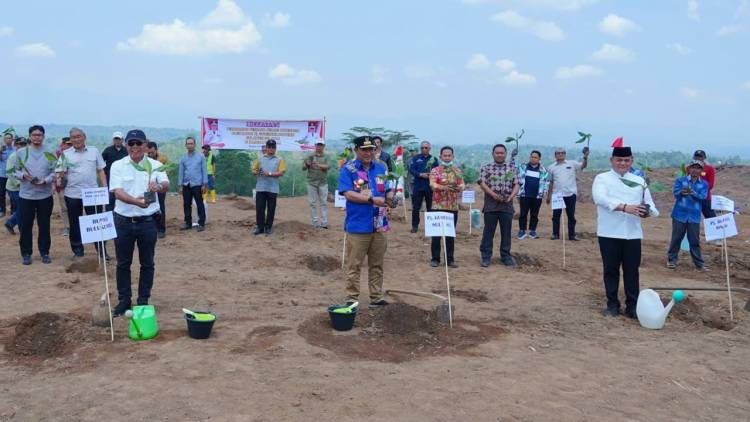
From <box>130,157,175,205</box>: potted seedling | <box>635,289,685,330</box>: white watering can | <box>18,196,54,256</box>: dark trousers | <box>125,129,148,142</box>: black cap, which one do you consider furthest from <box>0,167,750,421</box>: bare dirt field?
<box>125,129,148,142</box>: black cap

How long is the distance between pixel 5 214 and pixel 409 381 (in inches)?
471

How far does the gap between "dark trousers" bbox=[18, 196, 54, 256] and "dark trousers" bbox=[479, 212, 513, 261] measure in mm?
6266

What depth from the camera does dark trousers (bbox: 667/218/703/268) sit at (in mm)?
8979

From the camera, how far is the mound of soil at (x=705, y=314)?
6.30 m

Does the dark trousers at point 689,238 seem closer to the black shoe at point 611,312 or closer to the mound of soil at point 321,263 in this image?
the black shoe at point 611,312

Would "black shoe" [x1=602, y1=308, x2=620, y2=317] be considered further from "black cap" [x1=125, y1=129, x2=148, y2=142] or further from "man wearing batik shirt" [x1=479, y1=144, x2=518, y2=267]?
"black cap" [x1=125, y1=129, x2=148, y2=142]

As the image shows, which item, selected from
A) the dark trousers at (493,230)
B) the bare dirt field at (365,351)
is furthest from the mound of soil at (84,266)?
the dark trousers at (493,230)

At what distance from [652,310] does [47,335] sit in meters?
5.93

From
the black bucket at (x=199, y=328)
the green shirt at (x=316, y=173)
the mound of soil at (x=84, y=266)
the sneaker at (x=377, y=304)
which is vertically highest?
the green shirt at (x=316, y=173)

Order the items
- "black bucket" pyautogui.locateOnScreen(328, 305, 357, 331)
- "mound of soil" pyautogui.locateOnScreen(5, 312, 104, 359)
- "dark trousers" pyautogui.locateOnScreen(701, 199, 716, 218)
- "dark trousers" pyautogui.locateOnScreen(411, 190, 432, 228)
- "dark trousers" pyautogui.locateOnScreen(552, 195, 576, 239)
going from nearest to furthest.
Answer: "mound of soil" pyautogui.locateOnScreen(5, 312, 104, 359) → "black bucket" pyautogui.locateOnScreen(328, 305, 357, 331) → "dark trousers" pyautogui.locateOnScreen(701, 199, 716, 218) → "dark trousers" pyautogui.locateOnScreen(552, 195, 576, 239) → "dark trousers" pyautogui.locateOnScreen(411, 190, 432, 228)

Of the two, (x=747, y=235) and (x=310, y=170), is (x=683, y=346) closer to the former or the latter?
(x=310, y=170)

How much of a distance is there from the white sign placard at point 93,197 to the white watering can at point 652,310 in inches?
270

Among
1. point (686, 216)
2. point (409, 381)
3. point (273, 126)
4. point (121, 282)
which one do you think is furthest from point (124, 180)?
point (273, 126)

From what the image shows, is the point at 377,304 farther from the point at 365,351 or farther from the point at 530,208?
the point at 530,208
